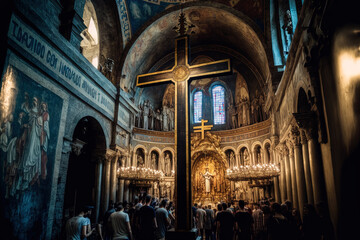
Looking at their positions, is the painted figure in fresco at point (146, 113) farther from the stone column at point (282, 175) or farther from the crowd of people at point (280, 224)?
the crowd of people at point (280, 224)

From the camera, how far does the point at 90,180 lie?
12.2m

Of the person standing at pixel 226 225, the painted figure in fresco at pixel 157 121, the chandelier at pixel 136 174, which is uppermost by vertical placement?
the painted figure in fresco at pixel 157 121

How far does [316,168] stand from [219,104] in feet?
45.7

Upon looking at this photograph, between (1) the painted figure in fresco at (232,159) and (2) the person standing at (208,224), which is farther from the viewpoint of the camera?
(1) the painted figure in fresco at (232,159)

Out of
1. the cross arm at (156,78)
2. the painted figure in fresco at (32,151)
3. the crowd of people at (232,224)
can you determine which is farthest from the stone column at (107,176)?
the cross arm at (156,78)

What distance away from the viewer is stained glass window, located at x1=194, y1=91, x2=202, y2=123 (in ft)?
66.8

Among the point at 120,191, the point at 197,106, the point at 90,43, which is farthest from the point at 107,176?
the point at 197,106

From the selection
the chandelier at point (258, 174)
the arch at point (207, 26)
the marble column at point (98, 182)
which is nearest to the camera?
the marble column at point (98, 182)

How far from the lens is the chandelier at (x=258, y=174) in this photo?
1289cm

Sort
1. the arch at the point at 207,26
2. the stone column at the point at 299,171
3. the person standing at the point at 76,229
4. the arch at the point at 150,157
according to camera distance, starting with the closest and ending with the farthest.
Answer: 1. the person standing at the point at 76,229
2. the stone column at the point at 299,171
3. the arch at the point at 207,26
4. the arch at the point at 150,157

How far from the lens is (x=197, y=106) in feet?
67.5

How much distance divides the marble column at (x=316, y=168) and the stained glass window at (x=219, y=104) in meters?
13.1

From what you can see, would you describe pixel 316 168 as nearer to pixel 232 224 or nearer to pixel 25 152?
pixel 232 224

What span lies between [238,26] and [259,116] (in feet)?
19.4
